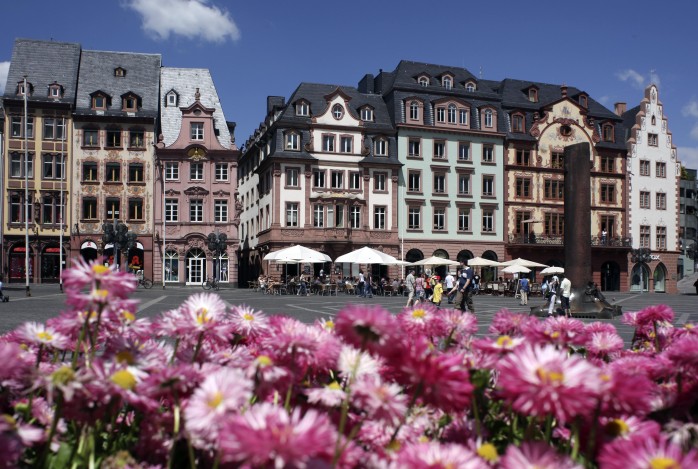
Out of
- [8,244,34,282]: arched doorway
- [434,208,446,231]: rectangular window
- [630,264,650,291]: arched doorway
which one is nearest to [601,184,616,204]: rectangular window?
[630,264,650,291]: arched doorway

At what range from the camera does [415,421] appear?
166cm

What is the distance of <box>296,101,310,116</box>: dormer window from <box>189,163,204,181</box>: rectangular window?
8075 millimetres

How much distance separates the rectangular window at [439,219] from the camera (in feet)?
164

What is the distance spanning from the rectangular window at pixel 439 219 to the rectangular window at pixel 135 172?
Result: 20447 mm

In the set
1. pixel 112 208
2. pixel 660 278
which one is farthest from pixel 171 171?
pixel 660 278

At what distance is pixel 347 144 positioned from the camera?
156 feet

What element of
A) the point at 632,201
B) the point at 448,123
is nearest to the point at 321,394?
the point at 448,123

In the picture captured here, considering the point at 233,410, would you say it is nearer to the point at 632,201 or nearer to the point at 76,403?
the point at 76,403

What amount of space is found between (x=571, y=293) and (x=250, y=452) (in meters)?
19.3

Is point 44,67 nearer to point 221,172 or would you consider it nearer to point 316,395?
point 221,172

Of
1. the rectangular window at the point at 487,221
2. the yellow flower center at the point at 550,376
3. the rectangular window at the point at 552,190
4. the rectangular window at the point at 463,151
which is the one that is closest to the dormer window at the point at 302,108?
the rectangular window at the point at 463,151

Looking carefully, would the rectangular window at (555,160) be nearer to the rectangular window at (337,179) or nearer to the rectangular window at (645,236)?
the rectangular window at (645,236)

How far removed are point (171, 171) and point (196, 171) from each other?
1.69 meters

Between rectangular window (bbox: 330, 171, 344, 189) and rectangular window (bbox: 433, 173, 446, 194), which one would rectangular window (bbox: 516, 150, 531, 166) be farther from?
rectangular window (bbox: 330, 171, 344, 189)
